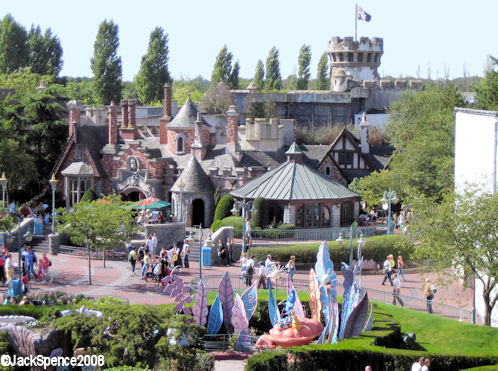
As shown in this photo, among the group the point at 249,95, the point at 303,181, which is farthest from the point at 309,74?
the point at 303,181

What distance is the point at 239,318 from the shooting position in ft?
99.8

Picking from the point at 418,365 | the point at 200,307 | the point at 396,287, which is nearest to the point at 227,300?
the point at 200,307

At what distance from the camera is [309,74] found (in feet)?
355

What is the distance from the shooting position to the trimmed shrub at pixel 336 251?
148 ft

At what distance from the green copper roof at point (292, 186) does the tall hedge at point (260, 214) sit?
65 centimetres

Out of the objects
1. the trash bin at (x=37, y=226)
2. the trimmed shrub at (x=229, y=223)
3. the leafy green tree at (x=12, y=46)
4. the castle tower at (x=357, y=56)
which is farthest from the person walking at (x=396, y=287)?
the leafy green tree at (x=12, y=46)

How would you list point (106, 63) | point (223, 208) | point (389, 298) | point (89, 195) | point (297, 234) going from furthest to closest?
point (106, 63), point (89, 195), point (223, 208), point (297, 234), point (389, 298)

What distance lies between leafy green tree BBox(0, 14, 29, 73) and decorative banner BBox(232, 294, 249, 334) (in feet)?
238

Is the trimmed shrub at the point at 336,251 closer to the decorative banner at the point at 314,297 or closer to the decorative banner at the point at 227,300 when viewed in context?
the decorative banner at the point at 227,300

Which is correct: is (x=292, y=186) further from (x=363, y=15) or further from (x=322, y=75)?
(x=322, y=75)

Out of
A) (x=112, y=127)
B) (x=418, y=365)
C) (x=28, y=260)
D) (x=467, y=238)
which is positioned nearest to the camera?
(x=418, y=365)

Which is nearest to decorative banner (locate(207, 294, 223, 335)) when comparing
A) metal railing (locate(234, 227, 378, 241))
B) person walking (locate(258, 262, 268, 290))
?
person walking (locate(258, 262, 268, 290))

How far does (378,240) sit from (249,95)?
45795 millimetres

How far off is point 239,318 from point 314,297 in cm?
268
